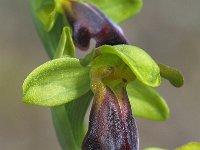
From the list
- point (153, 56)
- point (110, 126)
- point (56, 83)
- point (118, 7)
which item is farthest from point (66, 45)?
point (153, 56)

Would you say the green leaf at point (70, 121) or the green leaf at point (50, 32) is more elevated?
the green leaf at point (50, 32)

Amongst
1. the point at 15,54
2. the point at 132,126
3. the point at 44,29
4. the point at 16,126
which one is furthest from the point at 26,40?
the point at 132,126

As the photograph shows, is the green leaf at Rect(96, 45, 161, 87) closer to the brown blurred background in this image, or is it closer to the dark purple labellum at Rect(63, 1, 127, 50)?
the dark purple labellum at Rect(63, 1, 127, 50)

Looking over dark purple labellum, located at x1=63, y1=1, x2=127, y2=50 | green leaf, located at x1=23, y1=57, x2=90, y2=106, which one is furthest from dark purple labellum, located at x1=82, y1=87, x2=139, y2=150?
dark purple labellum, located at x1=63, y1=1, x2=127, y2=50

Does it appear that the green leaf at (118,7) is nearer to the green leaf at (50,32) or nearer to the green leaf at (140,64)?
the green leaf at (50,32)

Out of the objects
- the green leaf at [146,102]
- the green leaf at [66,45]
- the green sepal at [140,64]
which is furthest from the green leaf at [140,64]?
the green leaf at [146,102]

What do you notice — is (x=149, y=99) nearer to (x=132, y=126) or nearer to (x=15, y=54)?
(x=132, y=126)
